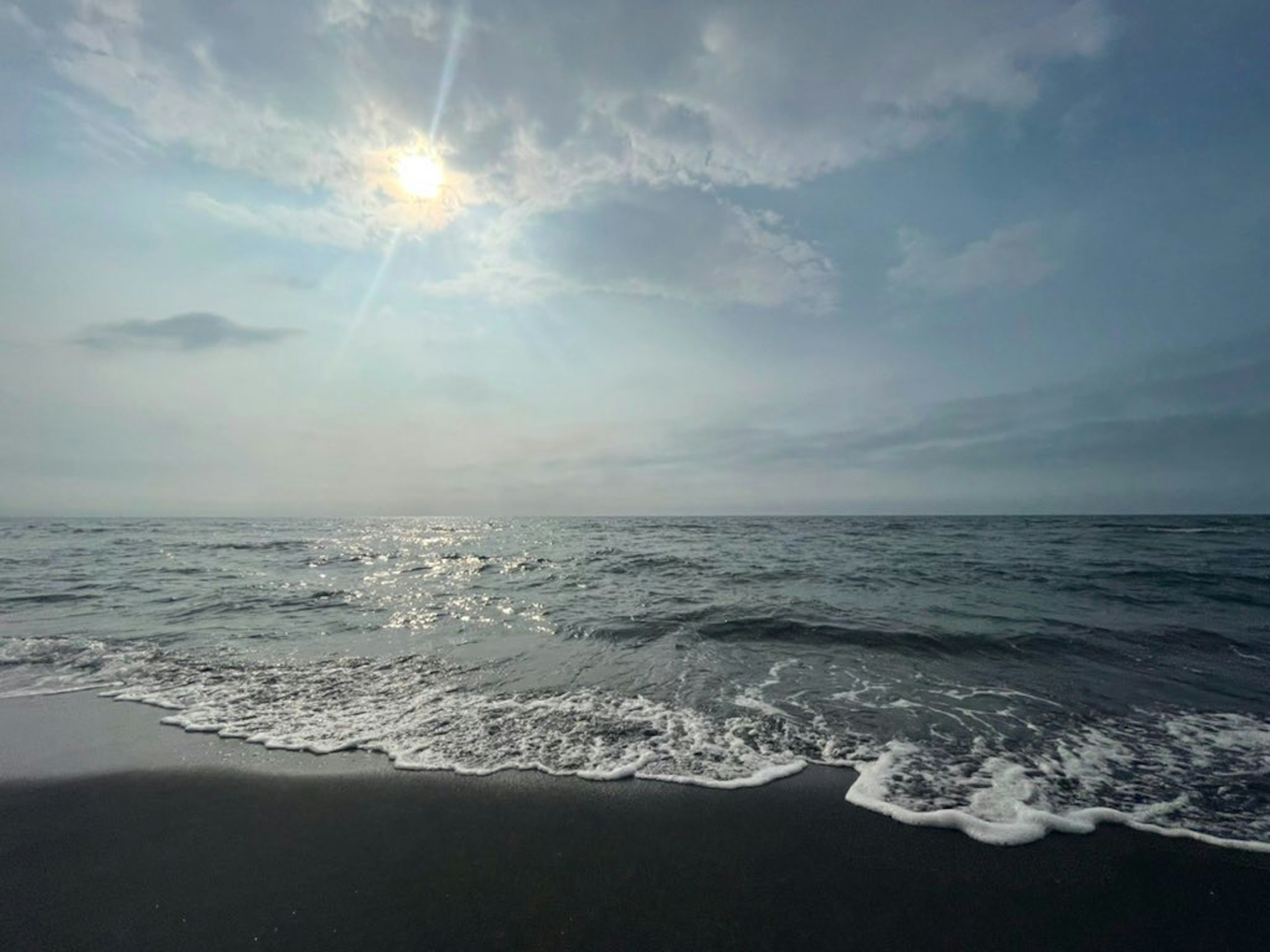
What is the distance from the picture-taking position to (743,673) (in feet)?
28.4

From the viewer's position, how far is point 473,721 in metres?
6.43

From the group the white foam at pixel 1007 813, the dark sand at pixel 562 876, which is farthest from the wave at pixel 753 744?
the dark sand at pixel 562 876

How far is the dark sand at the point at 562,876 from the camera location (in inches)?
125

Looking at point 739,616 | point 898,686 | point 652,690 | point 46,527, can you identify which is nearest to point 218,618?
point 652,690

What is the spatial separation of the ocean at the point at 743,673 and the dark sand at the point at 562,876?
43 cm

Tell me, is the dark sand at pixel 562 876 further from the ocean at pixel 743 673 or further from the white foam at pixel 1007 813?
the ocean at pixel 743 673

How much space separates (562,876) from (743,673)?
551 cm

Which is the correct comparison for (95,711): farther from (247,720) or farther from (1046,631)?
(1046,631)

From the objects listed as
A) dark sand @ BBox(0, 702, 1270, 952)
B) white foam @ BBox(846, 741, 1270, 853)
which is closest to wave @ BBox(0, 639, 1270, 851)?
white foam @ BBox(846, 741, 1270, 853)

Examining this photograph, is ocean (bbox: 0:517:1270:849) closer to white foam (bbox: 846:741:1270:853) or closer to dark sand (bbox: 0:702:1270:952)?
white foam (bbox: 846:741:1270:853)

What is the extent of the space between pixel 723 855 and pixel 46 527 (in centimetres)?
8299

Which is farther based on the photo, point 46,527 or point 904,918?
point 46,527

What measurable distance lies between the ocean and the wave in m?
0.04

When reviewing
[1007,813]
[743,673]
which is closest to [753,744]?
[1007,813]
